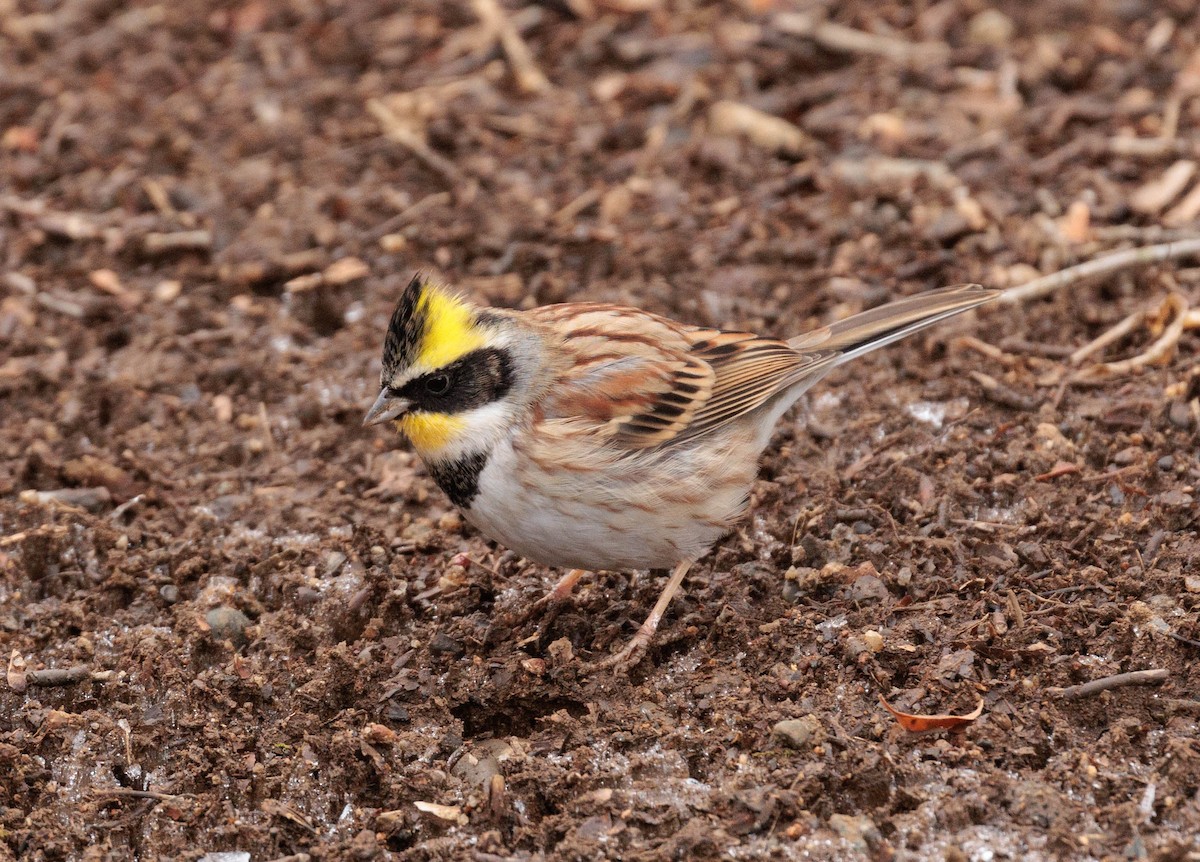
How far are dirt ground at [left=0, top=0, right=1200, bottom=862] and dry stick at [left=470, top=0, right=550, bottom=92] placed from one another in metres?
0.04

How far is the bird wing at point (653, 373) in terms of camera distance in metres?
5.21

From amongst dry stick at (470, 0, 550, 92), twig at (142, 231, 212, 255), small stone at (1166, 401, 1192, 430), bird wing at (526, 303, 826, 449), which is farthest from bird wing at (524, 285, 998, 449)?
dry stick at (470, 0, 550, 92)

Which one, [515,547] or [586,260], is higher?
[515,547]

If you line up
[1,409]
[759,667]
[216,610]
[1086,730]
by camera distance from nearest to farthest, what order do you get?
[1086,730] → [759,667] → [216,610] → [1,409]

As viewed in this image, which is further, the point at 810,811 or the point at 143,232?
the point at 143,232

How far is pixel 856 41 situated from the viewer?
882 centimetres

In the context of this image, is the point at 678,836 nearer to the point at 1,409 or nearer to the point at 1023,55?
the point at 1,409

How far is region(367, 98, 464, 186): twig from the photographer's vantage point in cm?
796

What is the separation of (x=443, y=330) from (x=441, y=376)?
0.17 metres

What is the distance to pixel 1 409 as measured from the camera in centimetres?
652

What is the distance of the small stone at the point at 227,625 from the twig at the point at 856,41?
547cm

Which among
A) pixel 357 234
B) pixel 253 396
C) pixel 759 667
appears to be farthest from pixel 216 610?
pixel 357 234

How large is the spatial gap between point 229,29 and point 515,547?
585 cm

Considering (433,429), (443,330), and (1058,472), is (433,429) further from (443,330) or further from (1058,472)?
(1058,472)
